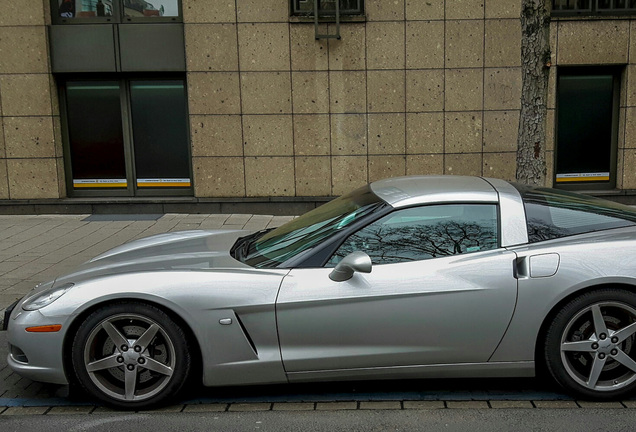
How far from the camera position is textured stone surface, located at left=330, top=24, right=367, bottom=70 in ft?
33.8

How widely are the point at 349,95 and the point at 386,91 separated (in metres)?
0.63

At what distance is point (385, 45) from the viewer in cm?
1030

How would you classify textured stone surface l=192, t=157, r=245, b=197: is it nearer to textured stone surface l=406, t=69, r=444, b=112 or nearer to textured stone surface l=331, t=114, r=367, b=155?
textured stone surface l=331, t=114, r=367, b=155

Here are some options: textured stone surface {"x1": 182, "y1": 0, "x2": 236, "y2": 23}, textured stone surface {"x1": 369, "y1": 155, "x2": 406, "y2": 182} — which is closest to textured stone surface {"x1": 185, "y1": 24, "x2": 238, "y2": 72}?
textured stone surface {"x1": 182, "y1": 0, "x2": 236, "y2": 23}

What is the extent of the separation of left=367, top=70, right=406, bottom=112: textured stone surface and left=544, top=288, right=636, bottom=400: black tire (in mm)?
7148

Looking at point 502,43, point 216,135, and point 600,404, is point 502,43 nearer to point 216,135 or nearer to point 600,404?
point 216,135

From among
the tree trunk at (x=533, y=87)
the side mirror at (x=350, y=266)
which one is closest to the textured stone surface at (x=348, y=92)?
the tree trunk at (x=533, y=87)

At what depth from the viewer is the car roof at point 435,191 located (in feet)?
13.1

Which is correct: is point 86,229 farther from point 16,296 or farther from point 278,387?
point 278,387

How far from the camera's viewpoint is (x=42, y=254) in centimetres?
809

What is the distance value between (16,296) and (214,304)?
3.46 metres

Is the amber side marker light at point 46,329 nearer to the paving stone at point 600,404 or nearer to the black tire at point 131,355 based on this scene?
the black tire at point 131,355

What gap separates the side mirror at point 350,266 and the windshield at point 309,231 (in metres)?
0.31

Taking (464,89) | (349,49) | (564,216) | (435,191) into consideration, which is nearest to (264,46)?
(349,49)
